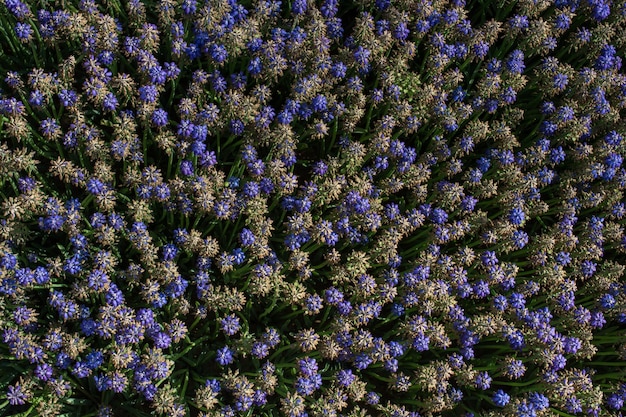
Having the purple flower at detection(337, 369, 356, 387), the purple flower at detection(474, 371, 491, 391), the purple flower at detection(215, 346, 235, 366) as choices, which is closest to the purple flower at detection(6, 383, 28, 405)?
the purple flower at detection(215, 346, 235, 366)

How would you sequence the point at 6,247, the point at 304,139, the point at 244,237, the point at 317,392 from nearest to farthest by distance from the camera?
the point at 6,247
the point at 244,237
the point at 317,392
the point at 304,139

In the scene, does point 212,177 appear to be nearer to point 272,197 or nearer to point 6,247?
point 272,197

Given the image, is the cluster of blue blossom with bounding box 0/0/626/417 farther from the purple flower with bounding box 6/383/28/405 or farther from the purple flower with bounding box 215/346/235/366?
the purple flower with bounding box 215/346/235/366

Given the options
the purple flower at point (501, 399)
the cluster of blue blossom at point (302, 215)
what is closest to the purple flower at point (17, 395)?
the cluster of blue blossom at point (302, 215)

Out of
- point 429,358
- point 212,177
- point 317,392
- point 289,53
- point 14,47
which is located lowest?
point 317,392

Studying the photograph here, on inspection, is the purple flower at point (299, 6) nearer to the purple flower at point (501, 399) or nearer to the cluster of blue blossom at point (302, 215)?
the cluster of blue blossom at point (302, 215)

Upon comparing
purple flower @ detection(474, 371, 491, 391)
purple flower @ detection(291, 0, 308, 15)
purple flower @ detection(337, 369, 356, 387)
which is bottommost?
purple flower @ detection(337, 369, 356, 387)

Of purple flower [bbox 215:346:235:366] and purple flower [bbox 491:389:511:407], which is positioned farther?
purple flower [bbox 491:389:511:407]

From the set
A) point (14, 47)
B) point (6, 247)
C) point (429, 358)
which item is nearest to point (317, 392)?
point (429, 358)
